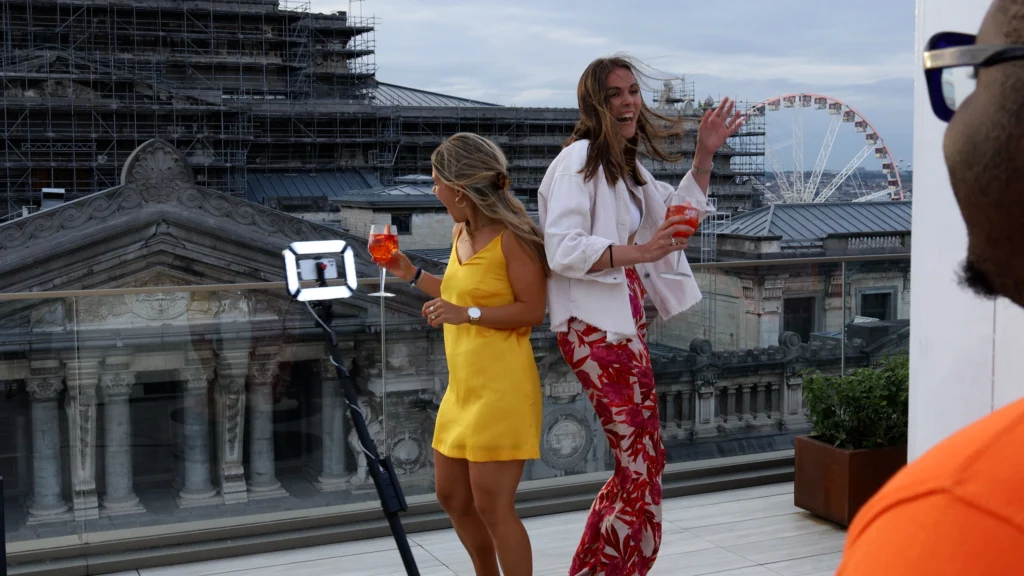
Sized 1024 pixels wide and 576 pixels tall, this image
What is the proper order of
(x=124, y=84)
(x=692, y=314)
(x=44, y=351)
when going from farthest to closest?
(x=124, y=84) → (x=692, y=314) → (x=44, y=351)

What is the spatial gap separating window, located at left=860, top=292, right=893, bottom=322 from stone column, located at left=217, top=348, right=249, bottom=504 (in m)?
2.51

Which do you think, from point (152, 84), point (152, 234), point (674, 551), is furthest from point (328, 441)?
point (152, 84)

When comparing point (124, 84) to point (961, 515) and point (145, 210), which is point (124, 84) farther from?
point (961, 515)

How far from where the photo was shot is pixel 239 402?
3.65 meters

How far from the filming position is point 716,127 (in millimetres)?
2520

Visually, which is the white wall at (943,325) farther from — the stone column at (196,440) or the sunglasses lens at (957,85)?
the stone column at (196,440)

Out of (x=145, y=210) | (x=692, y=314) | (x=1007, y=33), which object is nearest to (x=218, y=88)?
(x=145, y=210)

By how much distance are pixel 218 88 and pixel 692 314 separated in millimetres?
42086

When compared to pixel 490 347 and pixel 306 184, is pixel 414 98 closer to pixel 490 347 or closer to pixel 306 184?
pixel 306 184

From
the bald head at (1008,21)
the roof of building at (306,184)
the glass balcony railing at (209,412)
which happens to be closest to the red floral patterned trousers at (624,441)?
the glass balcony railing at (209,412)

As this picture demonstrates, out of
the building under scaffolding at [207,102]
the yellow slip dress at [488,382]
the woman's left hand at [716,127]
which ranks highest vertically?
the building under scaffolding at [207,102]

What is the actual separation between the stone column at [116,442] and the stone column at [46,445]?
0.13m

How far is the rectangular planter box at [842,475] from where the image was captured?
3650 millimetres

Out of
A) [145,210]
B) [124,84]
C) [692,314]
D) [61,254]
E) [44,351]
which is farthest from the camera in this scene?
[124,84]
